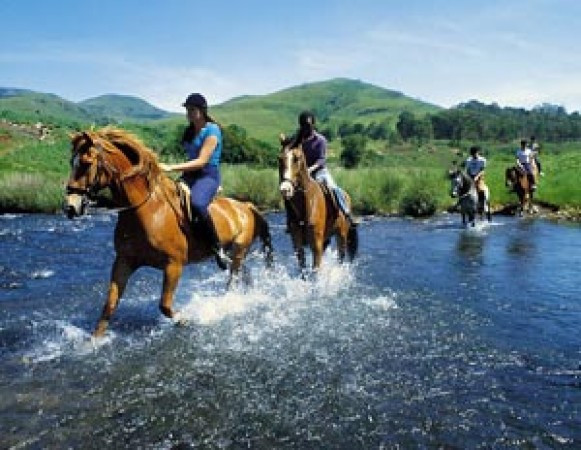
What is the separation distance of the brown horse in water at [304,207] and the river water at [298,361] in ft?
2.50

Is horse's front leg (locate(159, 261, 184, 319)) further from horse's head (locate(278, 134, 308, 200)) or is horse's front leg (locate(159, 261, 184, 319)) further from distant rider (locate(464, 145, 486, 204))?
distant rider (locate(464, 145, 486, 204))

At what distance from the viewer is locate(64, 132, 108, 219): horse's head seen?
773 cm

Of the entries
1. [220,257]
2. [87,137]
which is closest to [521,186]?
[220,257]

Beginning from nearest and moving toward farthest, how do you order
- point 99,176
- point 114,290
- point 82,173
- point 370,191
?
point 82,173 → point 99,176 → point 114,290 → point 370,191

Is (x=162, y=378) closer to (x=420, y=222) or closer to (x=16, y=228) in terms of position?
(x=16, y=228)

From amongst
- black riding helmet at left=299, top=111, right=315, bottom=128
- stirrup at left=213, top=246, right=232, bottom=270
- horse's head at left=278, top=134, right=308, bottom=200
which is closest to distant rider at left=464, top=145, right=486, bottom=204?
black riding helmet at left=299, top=111, right=315, bottom=128

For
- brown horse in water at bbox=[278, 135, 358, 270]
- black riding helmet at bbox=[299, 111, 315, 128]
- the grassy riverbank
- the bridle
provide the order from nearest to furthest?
the bridle → brown horse in water at bbox=[278, 135, 358, 270] → black riding helmet at bbox=[299, 111, 315, 128] → the grassy riverbank

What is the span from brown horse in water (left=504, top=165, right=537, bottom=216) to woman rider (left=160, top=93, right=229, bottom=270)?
22748mm

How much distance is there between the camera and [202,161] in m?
9.34

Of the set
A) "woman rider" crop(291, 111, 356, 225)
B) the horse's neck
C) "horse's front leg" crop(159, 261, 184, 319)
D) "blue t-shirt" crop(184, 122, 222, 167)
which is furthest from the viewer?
"woman rider" crop(291, 111, 356, 225)

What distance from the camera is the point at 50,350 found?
8445 mm

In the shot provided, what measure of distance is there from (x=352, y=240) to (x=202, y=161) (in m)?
6.61

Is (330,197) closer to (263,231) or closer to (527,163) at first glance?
(263,231)

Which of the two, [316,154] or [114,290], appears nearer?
[114,290]
